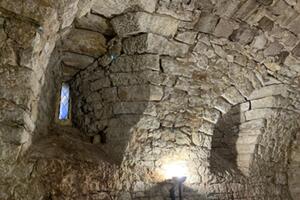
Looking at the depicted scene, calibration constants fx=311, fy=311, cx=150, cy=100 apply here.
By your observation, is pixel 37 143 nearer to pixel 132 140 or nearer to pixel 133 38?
pixel 132 140

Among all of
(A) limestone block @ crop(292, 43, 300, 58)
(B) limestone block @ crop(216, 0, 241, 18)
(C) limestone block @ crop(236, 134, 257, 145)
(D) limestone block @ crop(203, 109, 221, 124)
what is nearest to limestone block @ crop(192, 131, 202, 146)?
(D) limestone block @ crop(203, 109, 221, 124)

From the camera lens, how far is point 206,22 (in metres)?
2.64

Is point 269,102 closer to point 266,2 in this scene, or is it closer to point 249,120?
point 249,120

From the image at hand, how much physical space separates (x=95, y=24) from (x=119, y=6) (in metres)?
0.28

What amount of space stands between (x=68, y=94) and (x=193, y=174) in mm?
1397

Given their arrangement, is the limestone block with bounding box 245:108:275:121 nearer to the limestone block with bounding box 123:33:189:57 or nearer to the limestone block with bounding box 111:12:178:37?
the limestone block with bounding box 123:33:189:57

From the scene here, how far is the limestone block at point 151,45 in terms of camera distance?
2.55m

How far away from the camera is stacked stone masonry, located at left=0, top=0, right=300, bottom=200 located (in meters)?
1.91

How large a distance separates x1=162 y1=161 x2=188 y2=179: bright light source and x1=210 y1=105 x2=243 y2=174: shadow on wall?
83 cm

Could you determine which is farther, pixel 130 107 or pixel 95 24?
pixel 130 107

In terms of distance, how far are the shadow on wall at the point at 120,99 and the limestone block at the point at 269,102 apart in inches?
55.5

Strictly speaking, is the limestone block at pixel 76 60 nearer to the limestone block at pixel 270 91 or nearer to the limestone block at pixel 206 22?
the limestone block at pixel 206 22

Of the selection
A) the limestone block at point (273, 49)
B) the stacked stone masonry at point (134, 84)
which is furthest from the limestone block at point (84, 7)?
the limestone block at point (273, 49)

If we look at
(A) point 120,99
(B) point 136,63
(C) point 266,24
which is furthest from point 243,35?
(A) point 120,99
